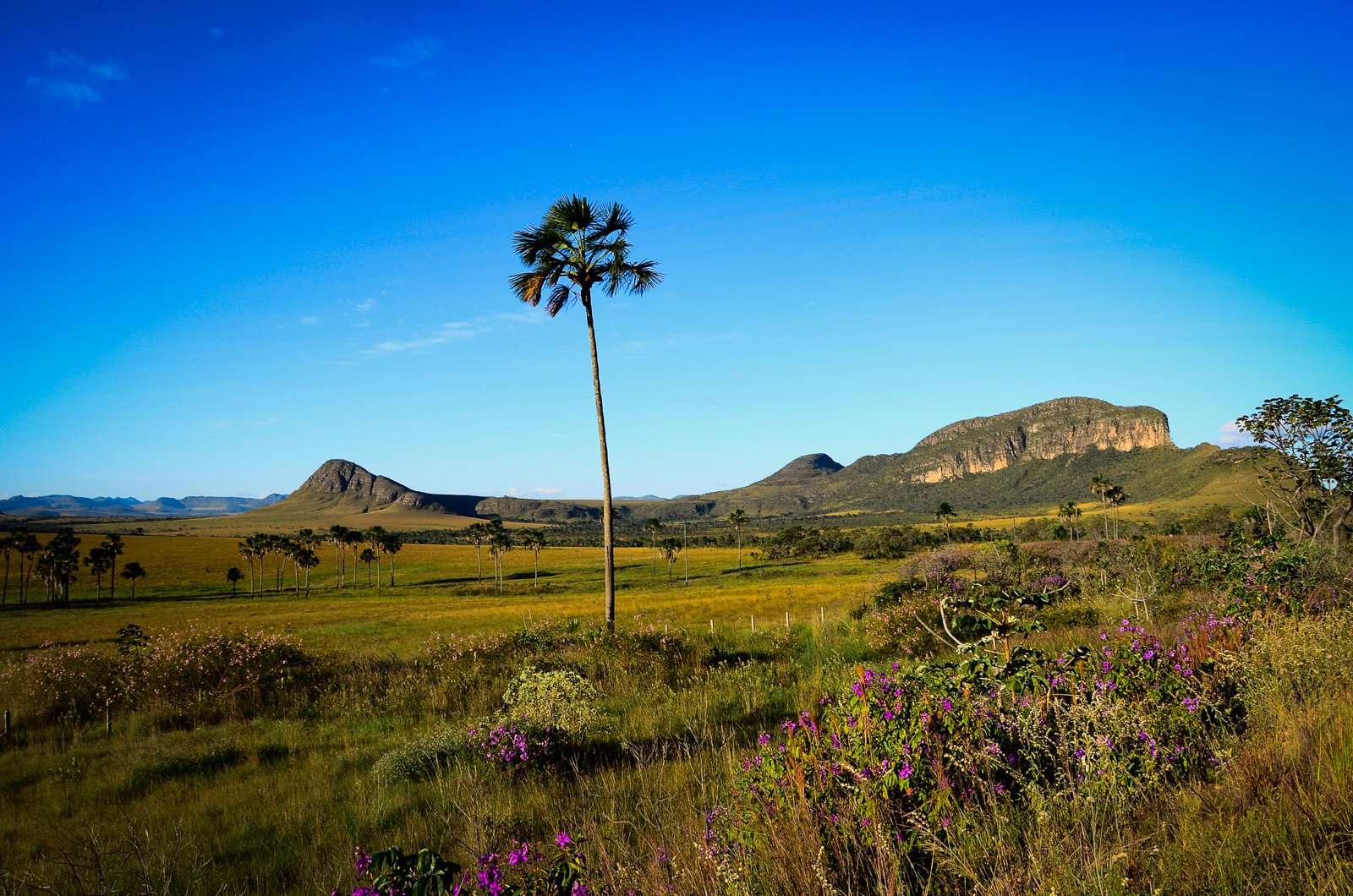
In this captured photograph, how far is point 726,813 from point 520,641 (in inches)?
492

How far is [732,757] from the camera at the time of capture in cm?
481

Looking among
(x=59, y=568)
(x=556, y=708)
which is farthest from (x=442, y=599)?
(x=556, y=708)

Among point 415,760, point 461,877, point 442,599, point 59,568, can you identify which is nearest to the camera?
point 461,877

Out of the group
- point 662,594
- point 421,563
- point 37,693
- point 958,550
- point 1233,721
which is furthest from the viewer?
point 421,563

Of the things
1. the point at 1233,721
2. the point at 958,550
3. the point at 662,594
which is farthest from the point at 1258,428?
the point at 662,594

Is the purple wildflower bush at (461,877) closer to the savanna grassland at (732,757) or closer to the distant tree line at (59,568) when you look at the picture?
the savanna grassland at (732,757)

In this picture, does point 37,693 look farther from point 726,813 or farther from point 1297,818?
point 1297,818

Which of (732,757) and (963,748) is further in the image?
(732,757)

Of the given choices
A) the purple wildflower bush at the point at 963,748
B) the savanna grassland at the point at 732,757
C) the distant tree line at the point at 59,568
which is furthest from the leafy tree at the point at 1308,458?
the distant tree line at the point at 59,568

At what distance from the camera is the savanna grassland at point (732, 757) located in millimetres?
3256

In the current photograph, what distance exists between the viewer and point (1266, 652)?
5934 millimetres

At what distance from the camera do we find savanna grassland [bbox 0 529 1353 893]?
10.7 ft

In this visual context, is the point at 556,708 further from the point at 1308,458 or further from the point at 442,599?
the point at 442,599

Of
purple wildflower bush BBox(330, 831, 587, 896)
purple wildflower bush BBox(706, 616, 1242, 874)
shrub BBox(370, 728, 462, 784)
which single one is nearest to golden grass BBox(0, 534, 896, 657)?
shrub BBox(370, 728, 462, 784)
